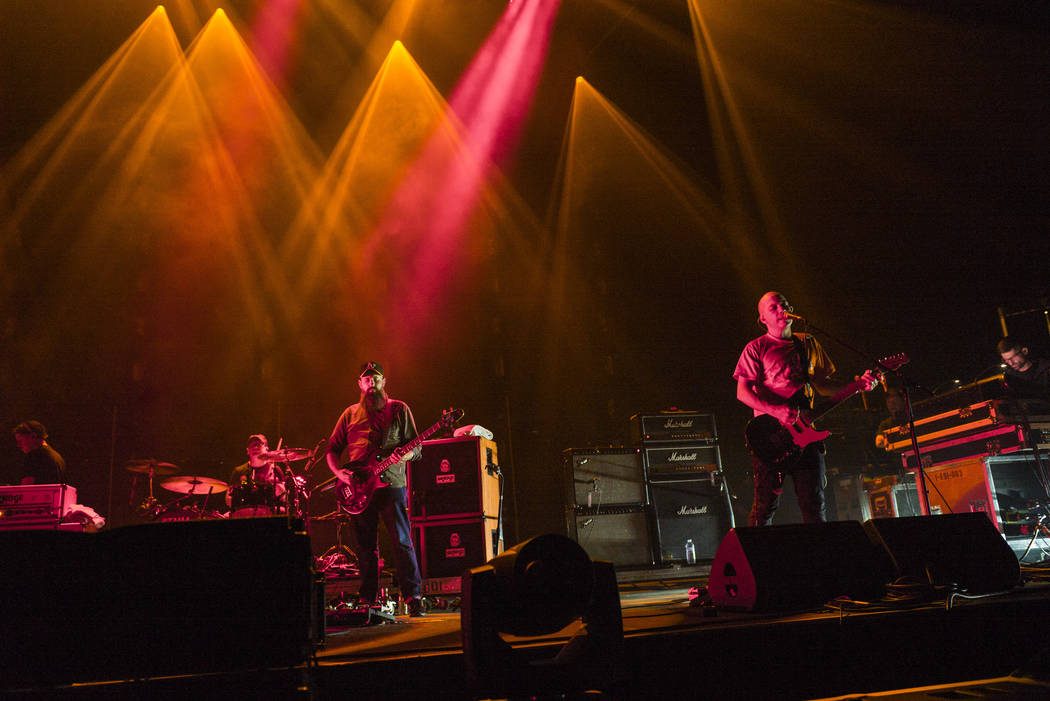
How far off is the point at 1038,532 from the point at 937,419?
1.42 metres

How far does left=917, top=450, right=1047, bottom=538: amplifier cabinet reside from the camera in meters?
5.94

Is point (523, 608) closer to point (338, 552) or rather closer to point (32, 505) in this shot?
point (338, 552)

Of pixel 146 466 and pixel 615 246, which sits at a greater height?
pixel 615 246

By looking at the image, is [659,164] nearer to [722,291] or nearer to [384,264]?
[722,291]

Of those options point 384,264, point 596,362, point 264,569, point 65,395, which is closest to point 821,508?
point 264,569

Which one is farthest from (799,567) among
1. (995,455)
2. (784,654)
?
(995,455)

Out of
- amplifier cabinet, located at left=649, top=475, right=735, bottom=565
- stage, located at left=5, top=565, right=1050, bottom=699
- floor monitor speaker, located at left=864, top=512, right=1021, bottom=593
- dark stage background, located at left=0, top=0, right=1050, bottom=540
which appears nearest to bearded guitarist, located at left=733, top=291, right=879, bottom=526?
floor monitor speaker, located at left=864, top=512, right=1021, bottom=593

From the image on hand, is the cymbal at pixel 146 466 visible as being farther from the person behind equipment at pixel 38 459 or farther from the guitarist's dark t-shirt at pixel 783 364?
the guitarist's dark t-shirt at pixel 783 364

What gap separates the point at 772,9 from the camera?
23.4 ft

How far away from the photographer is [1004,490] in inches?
240

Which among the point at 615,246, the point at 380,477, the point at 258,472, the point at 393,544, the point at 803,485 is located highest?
the point at 615,246

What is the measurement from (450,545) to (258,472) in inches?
91.0

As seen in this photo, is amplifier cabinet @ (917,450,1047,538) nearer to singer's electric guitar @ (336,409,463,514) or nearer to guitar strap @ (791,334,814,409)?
guitar strap @ (791,334,814,409)

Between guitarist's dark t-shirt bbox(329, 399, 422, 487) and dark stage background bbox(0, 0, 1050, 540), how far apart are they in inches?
114
